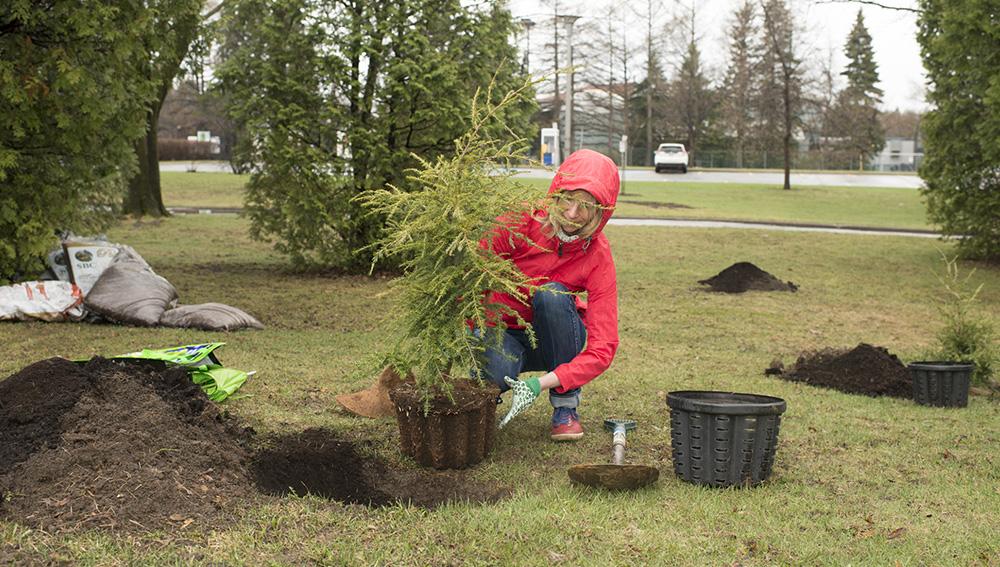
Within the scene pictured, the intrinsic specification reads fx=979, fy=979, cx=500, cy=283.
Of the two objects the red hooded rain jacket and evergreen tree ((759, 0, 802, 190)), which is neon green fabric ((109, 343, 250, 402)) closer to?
the red hooded rain jacket

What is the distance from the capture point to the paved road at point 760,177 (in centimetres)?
4500

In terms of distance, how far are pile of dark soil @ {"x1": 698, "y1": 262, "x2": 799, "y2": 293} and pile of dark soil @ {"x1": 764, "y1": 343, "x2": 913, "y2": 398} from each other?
4616 millimetres

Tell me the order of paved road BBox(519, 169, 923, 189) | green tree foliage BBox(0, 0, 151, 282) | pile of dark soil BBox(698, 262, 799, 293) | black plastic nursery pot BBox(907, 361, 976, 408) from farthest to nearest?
paved road BBox(519, 169, 923, 189) < pile of dark soil BBox(698, 262, 799, 293) < green tree foliage BBox(0, 0, 151, 282) < black plastic nursery pot BBox(907, 361, 976, 408)

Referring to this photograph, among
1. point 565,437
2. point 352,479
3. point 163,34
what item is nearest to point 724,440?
point 565,437

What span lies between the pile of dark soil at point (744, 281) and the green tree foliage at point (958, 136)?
11.2 ft

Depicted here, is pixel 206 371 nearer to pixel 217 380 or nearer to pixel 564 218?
pixel 217 380

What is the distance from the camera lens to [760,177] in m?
49.3

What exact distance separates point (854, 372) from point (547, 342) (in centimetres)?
331

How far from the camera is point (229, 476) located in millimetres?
4113

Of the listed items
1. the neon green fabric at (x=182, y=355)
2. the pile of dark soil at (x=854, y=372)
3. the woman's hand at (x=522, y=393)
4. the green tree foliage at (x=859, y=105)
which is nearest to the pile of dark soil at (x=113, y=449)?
the neon green fabric at (x=182, y=355)

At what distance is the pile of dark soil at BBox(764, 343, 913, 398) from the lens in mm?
7062

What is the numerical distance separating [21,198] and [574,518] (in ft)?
23.9

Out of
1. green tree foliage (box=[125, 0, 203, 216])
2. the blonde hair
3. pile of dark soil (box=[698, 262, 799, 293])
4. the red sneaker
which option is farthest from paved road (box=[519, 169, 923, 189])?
the blonde hair

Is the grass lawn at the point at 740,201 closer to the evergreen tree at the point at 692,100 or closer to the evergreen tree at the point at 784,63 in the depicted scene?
the evergreen tree at the point at 784,63
